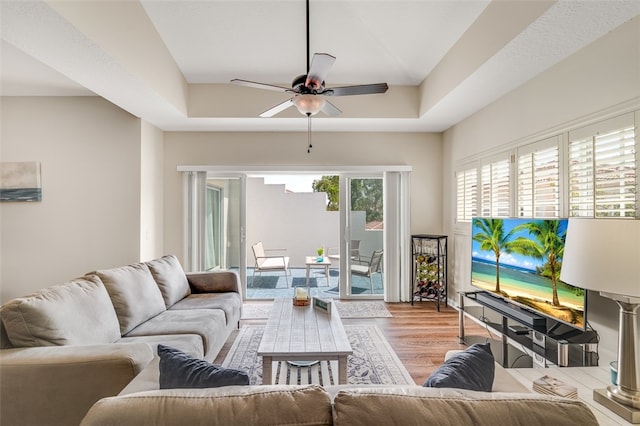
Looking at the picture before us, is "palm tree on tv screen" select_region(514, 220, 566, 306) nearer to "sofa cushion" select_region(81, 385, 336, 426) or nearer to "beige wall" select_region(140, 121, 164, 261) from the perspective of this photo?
"sofa cushion" select_region(81, 385, 336, 426)

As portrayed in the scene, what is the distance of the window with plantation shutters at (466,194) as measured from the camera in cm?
402

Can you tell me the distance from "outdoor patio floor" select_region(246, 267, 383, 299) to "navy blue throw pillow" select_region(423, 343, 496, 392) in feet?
12.4

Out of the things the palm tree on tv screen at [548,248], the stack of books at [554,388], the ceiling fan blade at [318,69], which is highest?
the ceiling fan blade at [318,69]

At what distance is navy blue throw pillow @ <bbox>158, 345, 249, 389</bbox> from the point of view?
105 cm

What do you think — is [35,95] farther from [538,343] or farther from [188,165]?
[538,343]

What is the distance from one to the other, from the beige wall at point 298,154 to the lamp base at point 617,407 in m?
3.46

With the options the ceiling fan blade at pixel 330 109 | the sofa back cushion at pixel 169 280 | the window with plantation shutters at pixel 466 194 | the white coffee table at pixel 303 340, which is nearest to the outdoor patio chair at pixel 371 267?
the window with plantation shutters at pixel 466 194

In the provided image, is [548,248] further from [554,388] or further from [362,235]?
[362,235]

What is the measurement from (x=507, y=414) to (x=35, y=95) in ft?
17.5

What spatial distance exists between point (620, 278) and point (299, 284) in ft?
17.9

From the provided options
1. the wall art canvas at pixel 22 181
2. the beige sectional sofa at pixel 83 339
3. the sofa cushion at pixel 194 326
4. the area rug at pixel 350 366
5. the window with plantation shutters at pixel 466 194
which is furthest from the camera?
the window with plantation shutters at pixel 466 194

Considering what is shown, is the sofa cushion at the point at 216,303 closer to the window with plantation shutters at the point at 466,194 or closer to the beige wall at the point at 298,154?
the beige wall at the point at 298,154

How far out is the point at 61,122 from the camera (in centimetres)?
394

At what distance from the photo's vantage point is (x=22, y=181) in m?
3.93
